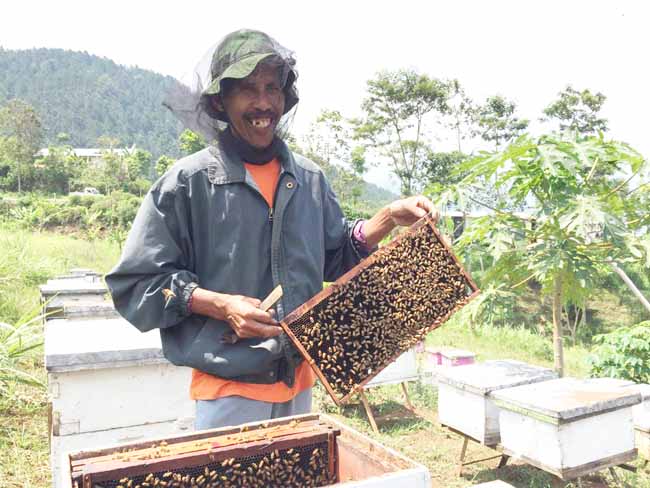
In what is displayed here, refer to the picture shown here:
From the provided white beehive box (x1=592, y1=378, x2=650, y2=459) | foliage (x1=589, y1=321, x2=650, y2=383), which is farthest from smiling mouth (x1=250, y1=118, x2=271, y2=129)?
foliage (x1=589, y1=321, x2=650, y2=383)

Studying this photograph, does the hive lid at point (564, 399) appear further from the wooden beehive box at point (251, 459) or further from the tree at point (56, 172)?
the tree at point (56, 172)

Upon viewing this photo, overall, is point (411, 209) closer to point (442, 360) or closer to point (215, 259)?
point (215, 259)

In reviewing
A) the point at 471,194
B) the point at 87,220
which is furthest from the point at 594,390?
the point at 87,220

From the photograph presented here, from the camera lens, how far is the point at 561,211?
450 cm

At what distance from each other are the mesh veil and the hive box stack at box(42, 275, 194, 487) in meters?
1.43

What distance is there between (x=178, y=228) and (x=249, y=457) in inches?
30.8

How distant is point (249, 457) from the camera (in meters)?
1.63

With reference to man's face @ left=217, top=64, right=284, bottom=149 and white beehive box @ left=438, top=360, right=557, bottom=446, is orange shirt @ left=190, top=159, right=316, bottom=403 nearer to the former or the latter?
man's face @ left=217, top=64, right=284, bottom=149

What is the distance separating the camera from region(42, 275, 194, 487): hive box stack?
296 cm

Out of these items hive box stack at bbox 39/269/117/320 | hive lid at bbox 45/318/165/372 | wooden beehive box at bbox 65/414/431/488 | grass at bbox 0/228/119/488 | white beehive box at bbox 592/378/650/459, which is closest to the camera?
wooden beehive box at bbox 65/414/431/488

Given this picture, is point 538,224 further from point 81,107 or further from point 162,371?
point 81,107

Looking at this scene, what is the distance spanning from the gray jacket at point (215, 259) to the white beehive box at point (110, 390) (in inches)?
47.6

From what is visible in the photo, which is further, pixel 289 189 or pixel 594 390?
pixel 594 390

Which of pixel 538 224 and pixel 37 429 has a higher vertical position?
pixel 538 224
